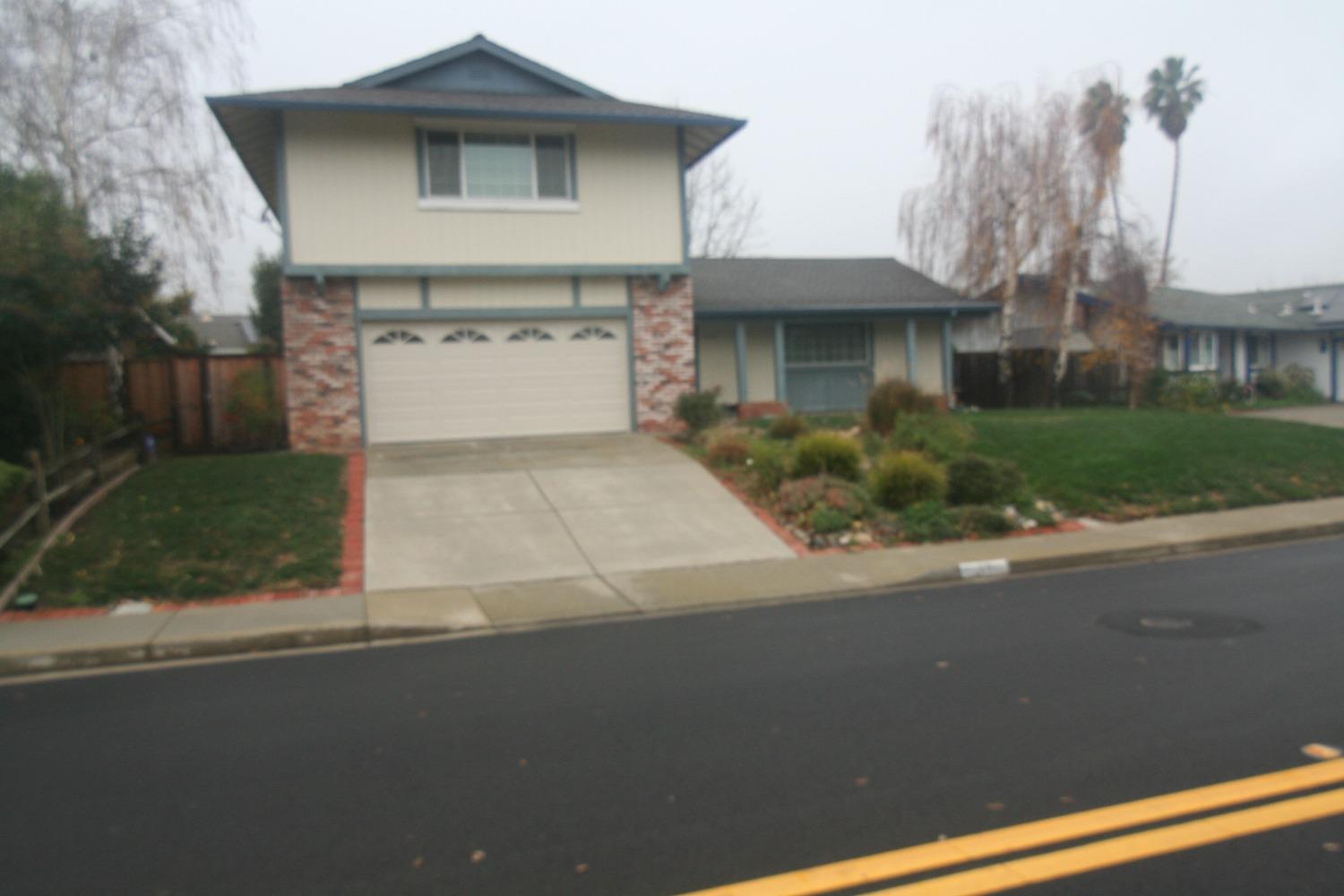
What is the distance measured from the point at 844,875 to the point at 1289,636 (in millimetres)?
4873

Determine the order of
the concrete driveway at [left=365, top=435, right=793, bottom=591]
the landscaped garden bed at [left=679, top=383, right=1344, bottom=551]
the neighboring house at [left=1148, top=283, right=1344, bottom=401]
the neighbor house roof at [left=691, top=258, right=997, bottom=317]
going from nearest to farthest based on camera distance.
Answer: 1. the concrete driveway at [left=365, top=435, right=793, bottom=591]
2. the landscaped garden bed at [left=679, top=383, right=1344, bottom=551]
3. the neighbor house roof at [left=691, top=258, right=997, bottom=317]
4. the neighboring house at [left=1148, top=283, right=1344, bottom=401]

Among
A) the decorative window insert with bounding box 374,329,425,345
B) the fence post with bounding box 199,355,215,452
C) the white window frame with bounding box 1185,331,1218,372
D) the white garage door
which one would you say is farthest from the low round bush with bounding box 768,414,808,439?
the white window frame with bounding box 1185,331,1218,372

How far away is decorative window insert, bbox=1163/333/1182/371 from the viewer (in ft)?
103

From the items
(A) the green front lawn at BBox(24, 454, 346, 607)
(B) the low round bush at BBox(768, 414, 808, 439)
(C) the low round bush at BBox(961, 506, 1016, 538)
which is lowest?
(C) the low round bush at BBox(961, 506, 1016, 538)

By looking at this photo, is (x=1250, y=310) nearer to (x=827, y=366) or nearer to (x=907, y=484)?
(x=827, y=366)

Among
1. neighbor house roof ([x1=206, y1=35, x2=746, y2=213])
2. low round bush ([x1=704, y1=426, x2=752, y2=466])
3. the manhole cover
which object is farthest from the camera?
neighbor house roof ([x1=206, y1=35, x2=746, y2=213])

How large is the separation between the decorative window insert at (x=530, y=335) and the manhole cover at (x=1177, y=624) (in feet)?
37.7

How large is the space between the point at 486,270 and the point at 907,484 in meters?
8.00

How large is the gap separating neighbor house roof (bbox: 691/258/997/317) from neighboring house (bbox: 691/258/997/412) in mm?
32

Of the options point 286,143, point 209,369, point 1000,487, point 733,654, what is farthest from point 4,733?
point 209,369

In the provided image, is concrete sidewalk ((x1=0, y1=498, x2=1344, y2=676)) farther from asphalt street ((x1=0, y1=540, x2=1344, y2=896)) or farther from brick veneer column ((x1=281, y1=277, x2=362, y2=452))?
brick veneer column ((x1=281, y1=277, x2=362, y2=452))

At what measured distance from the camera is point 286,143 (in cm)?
1588

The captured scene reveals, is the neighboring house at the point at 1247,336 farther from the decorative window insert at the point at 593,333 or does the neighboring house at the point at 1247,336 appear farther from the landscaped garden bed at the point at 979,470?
the decorative window insert at the point at 593,333

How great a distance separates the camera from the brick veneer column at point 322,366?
16.0 m
